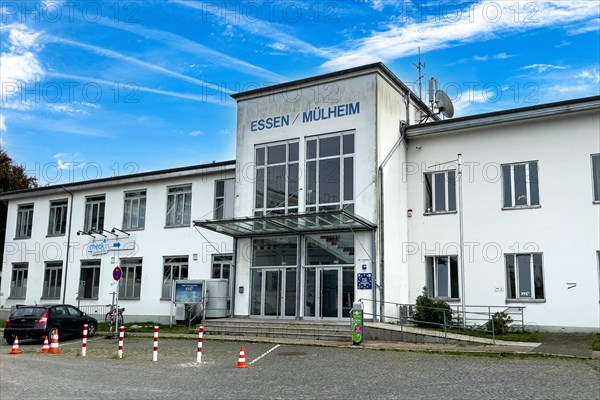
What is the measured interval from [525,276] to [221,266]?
43.0ft

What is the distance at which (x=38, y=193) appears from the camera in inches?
1341

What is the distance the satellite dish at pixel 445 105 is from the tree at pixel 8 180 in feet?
96.6

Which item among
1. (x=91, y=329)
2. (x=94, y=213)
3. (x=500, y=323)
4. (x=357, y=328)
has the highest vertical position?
(x=94, y=213)

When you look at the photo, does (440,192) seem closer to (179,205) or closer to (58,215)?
(179,205)

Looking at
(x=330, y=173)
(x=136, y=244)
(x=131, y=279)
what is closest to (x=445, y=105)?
(x=330, y=173)

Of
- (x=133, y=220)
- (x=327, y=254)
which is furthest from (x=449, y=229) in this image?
(x=133, y=220)

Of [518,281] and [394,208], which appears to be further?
[394,208]

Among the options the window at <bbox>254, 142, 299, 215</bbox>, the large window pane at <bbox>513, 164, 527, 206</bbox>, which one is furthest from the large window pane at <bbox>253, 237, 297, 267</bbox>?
the large window pane at <bbox>513, 164, 527, 206</bbox>

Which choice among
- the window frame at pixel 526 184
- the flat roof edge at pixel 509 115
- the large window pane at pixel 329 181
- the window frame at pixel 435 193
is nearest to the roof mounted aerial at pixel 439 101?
the flat roof edge at pixel 509 115

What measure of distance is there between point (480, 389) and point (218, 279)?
1660cm

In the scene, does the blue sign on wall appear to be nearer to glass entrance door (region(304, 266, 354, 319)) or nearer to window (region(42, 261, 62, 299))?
glass entrance door (region(304, 266, 354, 319))

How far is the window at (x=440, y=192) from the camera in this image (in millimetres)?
23484

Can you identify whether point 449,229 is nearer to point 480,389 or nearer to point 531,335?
point 531,335

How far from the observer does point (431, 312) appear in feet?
70.4
